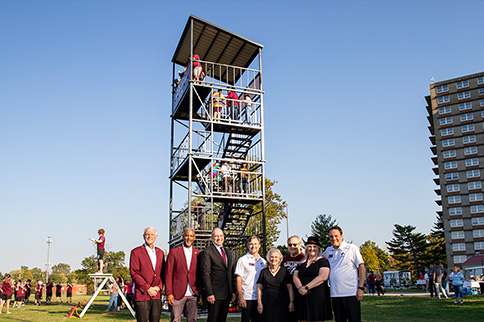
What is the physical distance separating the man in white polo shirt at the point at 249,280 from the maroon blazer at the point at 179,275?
73 cm

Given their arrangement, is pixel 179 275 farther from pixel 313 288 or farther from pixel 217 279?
pixel 313 288

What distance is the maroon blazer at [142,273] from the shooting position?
689 centimetres

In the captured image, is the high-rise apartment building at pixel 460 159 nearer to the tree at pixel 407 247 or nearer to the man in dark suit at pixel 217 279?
the tree at pixel 407 247

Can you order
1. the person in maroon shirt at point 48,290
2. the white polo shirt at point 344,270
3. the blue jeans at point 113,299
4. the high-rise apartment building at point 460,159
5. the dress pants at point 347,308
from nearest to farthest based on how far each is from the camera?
the dress pants at point 347,308
the white polo shirt at point 344,270
the blue jeans at point 113,299
the person in maroon shirt at point 48,290
the high-rise apartment building at point 460,159

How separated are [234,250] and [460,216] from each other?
84564 mm

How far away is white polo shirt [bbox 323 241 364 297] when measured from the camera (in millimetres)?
6605

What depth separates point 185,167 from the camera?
66.2 feet

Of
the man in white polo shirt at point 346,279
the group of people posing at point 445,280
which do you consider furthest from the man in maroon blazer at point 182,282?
the group of people posing at point 445,280

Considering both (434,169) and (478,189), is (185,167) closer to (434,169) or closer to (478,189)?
(478,189)

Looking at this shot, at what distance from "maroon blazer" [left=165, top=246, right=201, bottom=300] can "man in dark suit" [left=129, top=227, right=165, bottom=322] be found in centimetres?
16

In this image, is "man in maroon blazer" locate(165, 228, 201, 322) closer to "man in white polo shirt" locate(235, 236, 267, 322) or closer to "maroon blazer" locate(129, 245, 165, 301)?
"maroon blazer" locate(129, 245, 165, 301)

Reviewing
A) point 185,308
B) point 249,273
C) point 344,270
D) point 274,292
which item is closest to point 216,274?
point 249,273

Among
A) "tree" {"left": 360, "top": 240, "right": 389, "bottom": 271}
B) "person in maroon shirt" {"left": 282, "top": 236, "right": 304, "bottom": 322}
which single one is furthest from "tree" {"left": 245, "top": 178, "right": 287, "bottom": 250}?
"tree" {"left": 360, "top": 240, "right": 389, "bottom": 271}

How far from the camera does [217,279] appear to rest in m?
7.27
